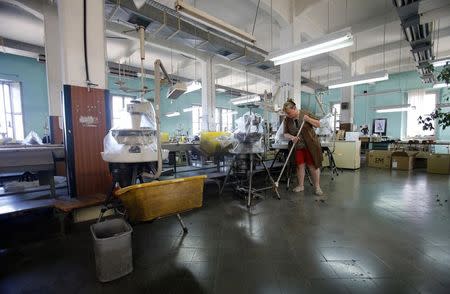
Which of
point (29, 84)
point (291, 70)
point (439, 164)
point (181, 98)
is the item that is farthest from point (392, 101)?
point (29, 84)

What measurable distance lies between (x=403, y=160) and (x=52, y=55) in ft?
28.3

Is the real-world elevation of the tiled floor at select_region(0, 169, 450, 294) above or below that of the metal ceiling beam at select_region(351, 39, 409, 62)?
below

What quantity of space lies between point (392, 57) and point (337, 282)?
1020 cm

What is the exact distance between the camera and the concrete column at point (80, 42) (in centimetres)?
244

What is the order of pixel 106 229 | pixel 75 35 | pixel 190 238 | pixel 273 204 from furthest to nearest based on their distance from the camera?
1. pixel 273 204
2. pixel 75 35
3. pixel 190 238
4. pixel 106 229

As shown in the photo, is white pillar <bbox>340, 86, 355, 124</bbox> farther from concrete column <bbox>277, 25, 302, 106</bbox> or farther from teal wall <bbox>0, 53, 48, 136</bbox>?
teal wall <bbox>0, 53, 48, 136</bbox>

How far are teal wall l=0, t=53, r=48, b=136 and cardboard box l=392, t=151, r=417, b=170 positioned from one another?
34.1ft

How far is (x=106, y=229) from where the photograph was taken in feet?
5.58

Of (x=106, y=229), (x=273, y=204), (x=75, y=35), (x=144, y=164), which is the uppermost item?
(x=75, y=35)

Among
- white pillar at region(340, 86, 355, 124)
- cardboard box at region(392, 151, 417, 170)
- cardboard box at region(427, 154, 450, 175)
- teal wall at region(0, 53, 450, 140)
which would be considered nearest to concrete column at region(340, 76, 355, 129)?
white pillar at region(340, 86, 355, 124)

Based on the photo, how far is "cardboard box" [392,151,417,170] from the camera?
5859mm

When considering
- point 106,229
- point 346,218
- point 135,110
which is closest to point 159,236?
point 106,229

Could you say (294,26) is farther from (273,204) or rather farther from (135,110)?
(135,110)

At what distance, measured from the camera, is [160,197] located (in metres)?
1.73
